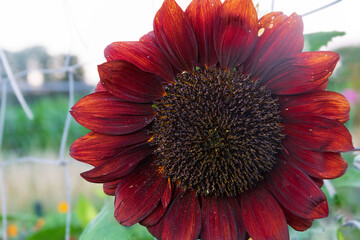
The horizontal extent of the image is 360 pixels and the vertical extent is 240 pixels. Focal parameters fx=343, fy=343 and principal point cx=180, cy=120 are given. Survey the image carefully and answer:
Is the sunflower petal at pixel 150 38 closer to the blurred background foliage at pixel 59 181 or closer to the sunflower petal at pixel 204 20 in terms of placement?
the sunflower petal at pixel 204 20

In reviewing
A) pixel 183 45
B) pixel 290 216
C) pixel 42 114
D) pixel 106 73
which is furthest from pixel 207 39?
pixel 42 114

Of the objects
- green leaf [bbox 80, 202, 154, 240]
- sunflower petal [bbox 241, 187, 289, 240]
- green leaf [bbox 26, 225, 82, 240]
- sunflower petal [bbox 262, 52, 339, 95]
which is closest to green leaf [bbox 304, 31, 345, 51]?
sunflower petal [bbox 262, 52, 339, 95]

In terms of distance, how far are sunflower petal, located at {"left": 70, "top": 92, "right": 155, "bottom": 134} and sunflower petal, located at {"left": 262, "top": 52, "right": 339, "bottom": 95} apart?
0.55 ft

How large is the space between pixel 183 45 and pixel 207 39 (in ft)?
0.11

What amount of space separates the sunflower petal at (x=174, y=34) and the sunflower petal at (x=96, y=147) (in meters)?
0.12

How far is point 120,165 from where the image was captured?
414 millimetres

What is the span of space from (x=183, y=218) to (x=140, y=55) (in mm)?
205

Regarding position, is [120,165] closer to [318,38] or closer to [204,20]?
[204,20]

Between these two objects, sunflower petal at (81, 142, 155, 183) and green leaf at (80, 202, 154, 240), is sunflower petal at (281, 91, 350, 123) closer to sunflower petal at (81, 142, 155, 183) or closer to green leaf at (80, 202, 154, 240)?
sunflower petal at (81, 142, 155, 183)

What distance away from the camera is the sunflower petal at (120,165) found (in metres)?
0.39

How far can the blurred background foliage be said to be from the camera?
0.58 meters

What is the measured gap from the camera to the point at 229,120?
435 mm

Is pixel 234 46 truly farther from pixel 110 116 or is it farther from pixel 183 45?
pixel 110 116

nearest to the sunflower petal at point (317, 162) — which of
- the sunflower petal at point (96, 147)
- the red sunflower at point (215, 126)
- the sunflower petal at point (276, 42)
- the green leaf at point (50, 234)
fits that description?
the red sunflower at point (215, 126)
